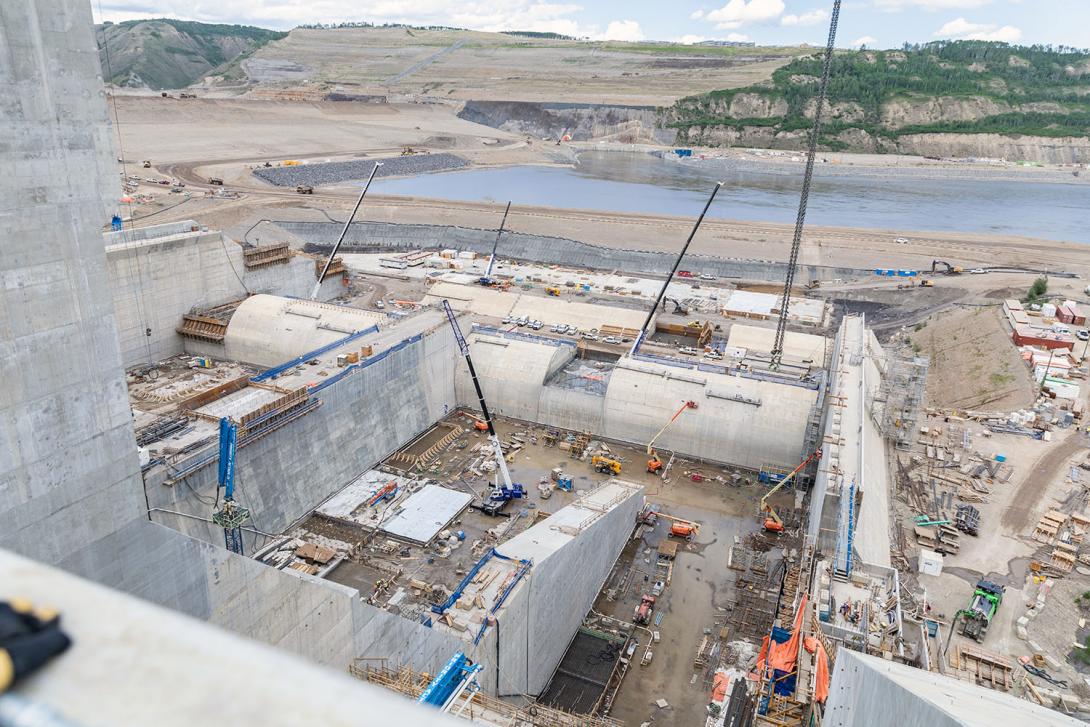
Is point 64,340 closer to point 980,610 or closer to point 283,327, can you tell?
point 980,610

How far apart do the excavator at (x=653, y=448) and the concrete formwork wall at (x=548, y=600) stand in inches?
288

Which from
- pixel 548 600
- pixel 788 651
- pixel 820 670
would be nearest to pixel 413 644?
pixel 548 600

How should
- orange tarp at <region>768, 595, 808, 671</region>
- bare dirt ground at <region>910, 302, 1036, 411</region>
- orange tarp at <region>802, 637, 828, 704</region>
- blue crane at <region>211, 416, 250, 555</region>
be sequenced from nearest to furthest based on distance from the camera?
orange tarp at <region>802, 637, 828, 704</region> < orange tarp at <region>768, 595, 808, 671</region> < blue crane at <region>211, 416, 250, 555</region> < bare dirt ground at <region>910, 302, 1036, 411</region>

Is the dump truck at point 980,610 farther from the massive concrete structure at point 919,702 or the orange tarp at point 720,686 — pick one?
the massive concrete structure at point 919,702

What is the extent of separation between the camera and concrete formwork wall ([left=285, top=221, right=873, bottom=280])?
77562mm

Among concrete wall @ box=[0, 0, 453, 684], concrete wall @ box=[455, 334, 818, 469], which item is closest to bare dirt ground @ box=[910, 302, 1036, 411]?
concrete wall @ box=[455, 334, 818, 469]

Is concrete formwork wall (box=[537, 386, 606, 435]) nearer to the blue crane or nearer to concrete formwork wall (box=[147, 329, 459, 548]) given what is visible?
concrete formwork wall (box=[147, 329, 459, 548])

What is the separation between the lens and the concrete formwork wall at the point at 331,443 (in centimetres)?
2788

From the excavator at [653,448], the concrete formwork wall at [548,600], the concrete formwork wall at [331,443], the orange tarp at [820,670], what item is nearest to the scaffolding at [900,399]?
the excavator at [653,448]

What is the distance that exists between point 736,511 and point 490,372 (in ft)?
54.6

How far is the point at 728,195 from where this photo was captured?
5128 inches

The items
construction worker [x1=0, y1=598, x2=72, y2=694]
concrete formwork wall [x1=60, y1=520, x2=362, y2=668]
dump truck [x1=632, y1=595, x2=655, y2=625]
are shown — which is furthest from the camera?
dump truck [x1=632, y1=595, x2=655, y2=625]

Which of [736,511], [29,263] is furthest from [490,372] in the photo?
[29,263]

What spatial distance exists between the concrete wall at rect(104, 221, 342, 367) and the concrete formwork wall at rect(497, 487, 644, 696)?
3086 centimetres
